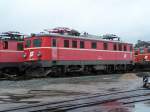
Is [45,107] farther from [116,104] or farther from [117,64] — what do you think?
[117,64]

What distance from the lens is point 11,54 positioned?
3400 cm

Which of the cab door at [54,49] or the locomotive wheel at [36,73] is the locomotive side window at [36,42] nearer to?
the cab door at [54,49]

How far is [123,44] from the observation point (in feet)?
141

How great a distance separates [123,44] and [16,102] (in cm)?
2911

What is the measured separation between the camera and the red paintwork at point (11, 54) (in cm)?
3316

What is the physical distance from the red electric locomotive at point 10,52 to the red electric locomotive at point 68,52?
3.21 ft

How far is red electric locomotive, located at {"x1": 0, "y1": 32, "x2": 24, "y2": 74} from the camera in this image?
33281mm

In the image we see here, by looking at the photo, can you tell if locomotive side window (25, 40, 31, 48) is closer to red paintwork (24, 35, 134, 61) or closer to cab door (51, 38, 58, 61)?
red paintwork (24, 35, 134, 61)

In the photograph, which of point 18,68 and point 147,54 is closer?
point 18,68

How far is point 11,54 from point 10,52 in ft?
0.70

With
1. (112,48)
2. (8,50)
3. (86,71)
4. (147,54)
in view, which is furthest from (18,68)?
(147,54)

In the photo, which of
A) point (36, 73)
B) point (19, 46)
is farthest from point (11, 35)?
point (36, 73)

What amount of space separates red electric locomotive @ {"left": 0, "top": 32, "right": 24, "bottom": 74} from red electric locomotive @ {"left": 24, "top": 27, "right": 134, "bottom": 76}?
3.21 feet

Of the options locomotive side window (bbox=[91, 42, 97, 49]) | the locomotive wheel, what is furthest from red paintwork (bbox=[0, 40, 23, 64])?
locomotive side window (bbox=[91, 42, 97, 49])
